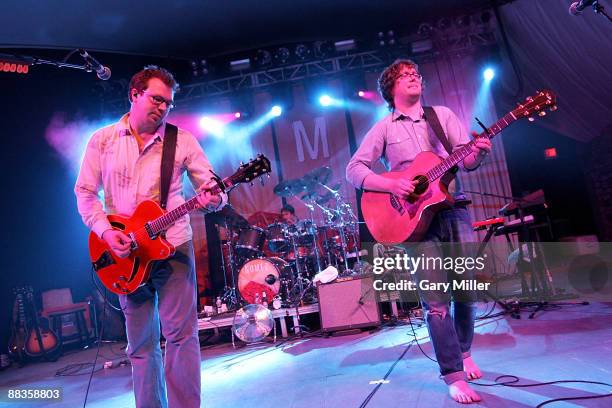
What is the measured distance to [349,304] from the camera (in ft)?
19.1

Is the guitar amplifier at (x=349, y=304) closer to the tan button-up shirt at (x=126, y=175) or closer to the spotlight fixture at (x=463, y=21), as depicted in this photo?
the tan button-up shirt at (x=126, y=175)

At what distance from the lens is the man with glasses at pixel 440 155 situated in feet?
8.84

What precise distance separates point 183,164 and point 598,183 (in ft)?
33.0

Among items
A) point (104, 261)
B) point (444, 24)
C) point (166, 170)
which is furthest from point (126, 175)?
point (444, 24)

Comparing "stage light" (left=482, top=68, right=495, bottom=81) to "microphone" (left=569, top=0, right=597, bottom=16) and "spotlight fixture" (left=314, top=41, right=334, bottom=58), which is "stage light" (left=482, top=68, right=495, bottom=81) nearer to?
"spotlight fixture" (left=314, top=41, right=334, bottom=58)

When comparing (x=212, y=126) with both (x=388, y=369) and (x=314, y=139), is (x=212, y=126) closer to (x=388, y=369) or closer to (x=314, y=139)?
(x=314, y=139)

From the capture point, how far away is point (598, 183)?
9836 mm

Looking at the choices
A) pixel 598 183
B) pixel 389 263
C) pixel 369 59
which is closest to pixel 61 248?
pixel 389 263

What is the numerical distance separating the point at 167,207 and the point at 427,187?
1594 millimetres

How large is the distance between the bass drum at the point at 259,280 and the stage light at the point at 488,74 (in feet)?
19.9

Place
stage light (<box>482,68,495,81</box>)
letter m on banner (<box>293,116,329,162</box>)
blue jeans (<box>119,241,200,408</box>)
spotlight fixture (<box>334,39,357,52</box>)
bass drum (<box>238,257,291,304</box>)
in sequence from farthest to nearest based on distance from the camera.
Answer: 1. letter m on banner (<box>293,116,329,162</box>)
2. stage light (<box>482,68,495,81</box>)
3. spotlight fixture (<box>334,39,357,52</box>)
4. bass drum (<box>238,257,291,304</box>)
5. blue jeans (<box>119,241,200,408</box>)

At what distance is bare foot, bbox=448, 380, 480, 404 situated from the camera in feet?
8.41

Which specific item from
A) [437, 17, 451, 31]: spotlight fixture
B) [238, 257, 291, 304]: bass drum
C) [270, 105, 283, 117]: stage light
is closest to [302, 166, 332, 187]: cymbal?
[238, 257, 291, 304]: bass drum

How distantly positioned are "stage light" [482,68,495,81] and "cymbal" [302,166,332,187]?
14.1 feet
